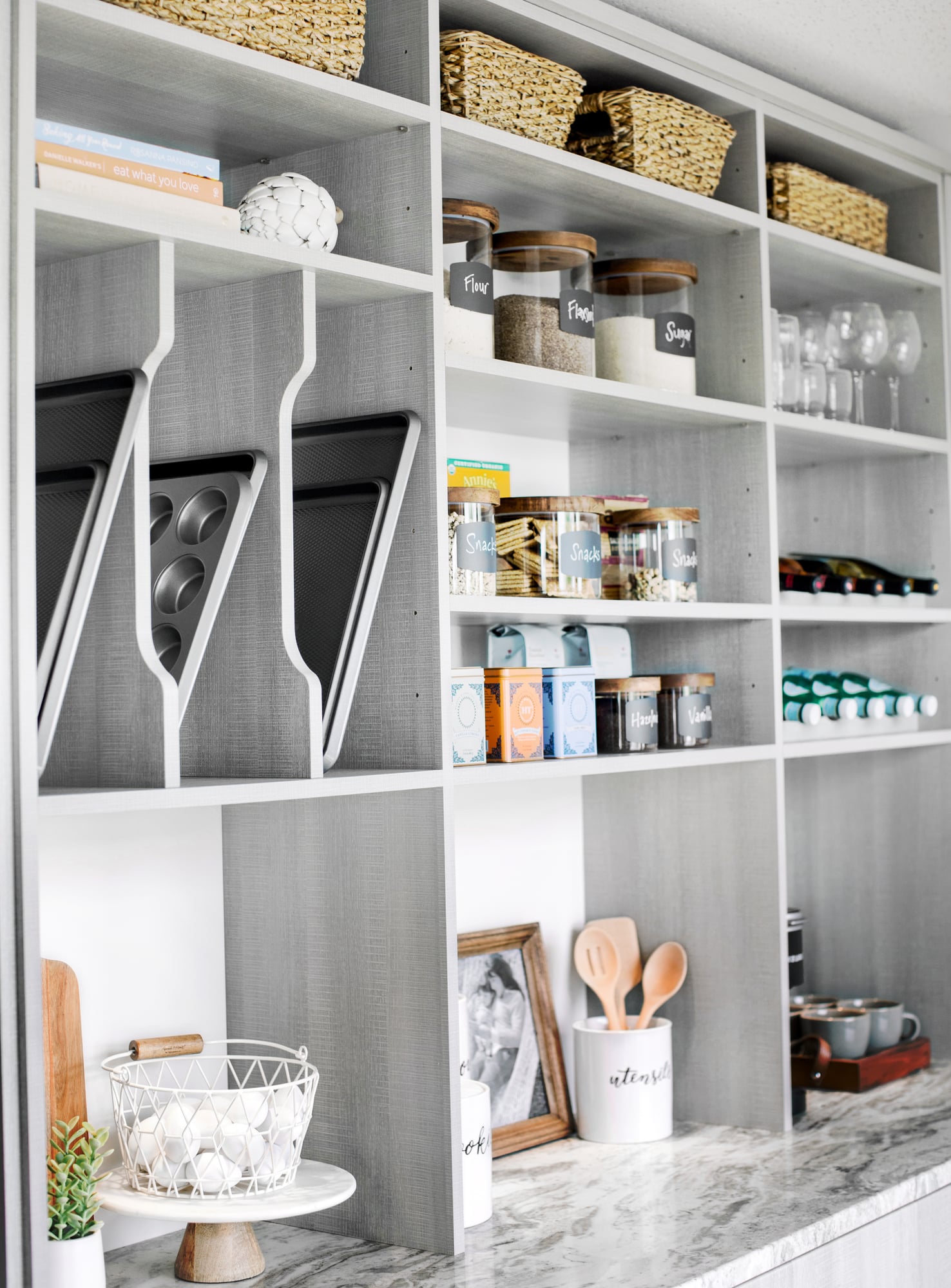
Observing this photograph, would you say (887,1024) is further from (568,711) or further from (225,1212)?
(225,1212)

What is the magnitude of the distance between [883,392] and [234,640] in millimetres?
1462

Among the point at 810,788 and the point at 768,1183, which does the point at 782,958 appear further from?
the point at 810,788

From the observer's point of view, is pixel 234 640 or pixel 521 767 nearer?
pixel 234 640

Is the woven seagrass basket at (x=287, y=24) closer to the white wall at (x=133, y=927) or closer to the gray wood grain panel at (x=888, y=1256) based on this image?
the white wall at (x=133, y=927)

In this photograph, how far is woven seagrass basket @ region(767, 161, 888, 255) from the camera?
2.31 metres

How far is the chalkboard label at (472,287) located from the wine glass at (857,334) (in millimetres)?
820

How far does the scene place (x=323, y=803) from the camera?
1772 mm

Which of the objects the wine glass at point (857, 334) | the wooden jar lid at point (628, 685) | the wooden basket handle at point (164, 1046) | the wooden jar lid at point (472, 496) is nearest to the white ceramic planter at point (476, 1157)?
the wooden basket handle at point (164, 1046)

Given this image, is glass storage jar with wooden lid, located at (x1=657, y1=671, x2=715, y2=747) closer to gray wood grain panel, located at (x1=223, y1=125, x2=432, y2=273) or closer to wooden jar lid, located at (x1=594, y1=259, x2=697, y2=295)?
wooden jar lid, located at (x1=594, y1=259, x2=697, y2=295)

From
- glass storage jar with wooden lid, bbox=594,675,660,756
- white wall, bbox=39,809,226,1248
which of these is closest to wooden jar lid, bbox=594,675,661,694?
glass storage jar with wooden lid, bbox=594,675,660,756

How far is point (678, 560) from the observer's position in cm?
209

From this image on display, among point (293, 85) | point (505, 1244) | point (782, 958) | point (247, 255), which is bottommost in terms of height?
point (505, 1244)

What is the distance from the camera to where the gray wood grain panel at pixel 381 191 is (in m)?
1.69

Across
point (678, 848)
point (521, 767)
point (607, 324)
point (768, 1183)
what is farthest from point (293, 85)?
point (768, 1183)
